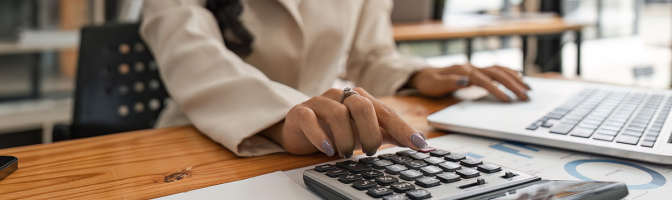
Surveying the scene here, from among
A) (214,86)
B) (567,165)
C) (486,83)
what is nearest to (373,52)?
(486,83)

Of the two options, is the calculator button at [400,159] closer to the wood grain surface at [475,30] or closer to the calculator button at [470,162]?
the calculator button at [470,162]

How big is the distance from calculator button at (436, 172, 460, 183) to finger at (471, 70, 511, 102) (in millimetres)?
335

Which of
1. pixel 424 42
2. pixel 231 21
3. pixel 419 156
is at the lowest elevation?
pixel 424 42

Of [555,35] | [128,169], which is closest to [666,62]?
[555,35]

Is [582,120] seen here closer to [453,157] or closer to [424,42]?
[453,157]

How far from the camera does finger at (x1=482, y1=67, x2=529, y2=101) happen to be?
61 centimetres

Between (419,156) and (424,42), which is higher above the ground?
(419,156)

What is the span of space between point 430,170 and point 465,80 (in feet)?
1.28

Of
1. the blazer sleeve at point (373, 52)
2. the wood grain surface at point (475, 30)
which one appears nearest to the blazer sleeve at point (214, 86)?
the blazer sleeve at point (373, 52)

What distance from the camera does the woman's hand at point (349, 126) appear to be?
0.37m

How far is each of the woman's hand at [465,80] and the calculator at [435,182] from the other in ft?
1.01

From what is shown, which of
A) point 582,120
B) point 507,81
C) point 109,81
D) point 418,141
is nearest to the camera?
point 418,141

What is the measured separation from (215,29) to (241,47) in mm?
71

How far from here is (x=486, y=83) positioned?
640 millimetres
